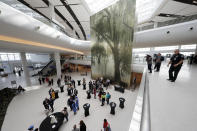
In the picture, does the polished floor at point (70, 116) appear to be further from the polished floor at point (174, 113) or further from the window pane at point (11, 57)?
the window pane at point (11, 57)

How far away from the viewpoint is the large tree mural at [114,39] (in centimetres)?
784

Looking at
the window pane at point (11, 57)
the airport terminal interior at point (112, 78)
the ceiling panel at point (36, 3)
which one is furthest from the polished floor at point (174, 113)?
the window pane at point (11, 57)

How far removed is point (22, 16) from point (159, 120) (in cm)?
706

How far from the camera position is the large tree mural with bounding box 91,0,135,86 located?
25.7 ft

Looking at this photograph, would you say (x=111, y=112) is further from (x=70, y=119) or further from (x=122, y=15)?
(x=122, y=15)

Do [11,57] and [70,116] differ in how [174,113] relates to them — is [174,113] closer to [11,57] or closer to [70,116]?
[70,116]

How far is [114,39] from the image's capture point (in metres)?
9.19

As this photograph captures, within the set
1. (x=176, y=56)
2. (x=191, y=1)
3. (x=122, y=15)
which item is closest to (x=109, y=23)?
(x=122, y=15)

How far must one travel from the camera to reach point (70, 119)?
5.08 m

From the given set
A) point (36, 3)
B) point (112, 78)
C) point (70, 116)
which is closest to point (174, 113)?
point (70, 116)

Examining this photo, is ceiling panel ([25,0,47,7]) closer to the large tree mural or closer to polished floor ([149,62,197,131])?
the large tree mural

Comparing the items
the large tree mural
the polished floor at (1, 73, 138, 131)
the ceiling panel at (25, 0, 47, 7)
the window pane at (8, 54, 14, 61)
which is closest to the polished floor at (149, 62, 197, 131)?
the polished floor at (1, 73, 138, 131)

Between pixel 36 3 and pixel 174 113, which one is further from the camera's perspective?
pixel 36 3

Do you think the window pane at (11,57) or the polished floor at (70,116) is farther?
the window pane at (11,57)
